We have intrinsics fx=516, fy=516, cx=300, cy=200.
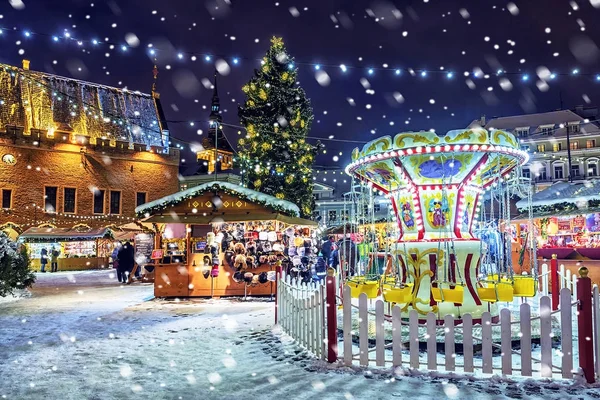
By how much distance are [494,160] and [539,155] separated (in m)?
48.2

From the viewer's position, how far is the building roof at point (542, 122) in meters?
54.2

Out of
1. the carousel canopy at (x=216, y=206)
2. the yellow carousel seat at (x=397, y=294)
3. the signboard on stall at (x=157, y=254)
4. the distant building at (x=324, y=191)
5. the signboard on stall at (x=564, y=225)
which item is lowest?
the yellow carousel seat at (x=397, y=294)

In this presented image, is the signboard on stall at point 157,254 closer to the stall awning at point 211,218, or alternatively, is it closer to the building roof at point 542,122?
the stall awning at point 211,218

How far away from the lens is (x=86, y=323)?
410 inches

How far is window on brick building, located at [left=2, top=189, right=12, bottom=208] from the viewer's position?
30647 millimetres

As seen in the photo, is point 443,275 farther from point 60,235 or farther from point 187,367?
point 60,235

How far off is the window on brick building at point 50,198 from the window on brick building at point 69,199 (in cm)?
59

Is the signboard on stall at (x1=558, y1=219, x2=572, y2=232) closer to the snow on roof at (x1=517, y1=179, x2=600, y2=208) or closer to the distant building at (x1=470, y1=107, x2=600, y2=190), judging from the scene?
the snow on roof at (x1=517, y1=179, x2=600, y2=208)

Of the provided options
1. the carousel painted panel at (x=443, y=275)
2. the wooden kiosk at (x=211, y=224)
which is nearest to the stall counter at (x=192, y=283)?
the wooden kiosk at (x=211, y=224)

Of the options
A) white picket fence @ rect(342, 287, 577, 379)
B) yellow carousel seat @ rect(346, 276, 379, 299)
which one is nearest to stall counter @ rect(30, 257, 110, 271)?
yellow carousel seat @ rect(346, 276, 379, 299)

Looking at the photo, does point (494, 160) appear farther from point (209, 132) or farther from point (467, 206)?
point (209, 132)

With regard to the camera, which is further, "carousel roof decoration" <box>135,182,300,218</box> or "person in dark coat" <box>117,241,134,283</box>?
"person in dark coat" <box>117,241,134,283</box>

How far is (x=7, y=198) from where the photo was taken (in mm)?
30875

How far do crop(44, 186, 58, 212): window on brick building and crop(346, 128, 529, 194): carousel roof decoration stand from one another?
91.6 ft
